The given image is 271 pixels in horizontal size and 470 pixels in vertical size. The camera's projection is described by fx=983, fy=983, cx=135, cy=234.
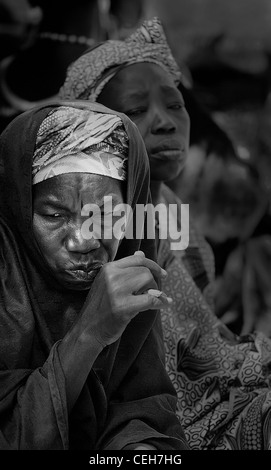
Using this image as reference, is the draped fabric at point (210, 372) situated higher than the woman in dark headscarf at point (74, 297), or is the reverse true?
the woman in dark headscarf at point (74, 297)

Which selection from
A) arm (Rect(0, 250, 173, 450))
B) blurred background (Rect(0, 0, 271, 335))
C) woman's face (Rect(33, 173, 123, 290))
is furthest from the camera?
blurred background (Rect(0, 0, 271, 335))

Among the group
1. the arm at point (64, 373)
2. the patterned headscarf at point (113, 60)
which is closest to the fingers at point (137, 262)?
the arm at point (64, 373)

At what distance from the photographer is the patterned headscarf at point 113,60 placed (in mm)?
2736

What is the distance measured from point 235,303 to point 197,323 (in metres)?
0.76

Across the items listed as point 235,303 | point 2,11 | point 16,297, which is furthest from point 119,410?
point 2,11

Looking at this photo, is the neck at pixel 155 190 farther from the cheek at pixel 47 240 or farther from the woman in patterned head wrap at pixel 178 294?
the cheek at pixel 47 240

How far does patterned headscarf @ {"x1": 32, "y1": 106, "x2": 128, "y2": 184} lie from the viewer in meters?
1.97

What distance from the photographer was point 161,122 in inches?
104

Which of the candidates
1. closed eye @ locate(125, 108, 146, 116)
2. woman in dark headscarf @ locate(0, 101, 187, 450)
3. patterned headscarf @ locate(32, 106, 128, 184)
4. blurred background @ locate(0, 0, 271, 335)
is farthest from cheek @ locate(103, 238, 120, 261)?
blurred background @ locate(0, 0, 271, 335)

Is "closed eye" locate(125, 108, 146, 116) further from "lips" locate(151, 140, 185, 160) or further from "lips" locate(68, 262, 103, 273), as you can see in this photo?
"lips" locate(68, 262, 103, 273)

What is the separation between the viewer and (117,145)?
2.03 meters

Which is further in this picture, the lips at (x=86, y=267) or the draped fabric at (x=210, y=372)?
the draped fabric at (x=210, y=372)

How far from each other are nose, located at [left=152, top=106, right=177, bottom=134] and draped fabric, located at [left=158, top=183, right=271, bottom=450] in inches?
12.9

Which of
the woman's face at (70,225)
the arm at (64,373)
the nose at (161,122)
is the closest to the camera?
the arm at (64,373)
